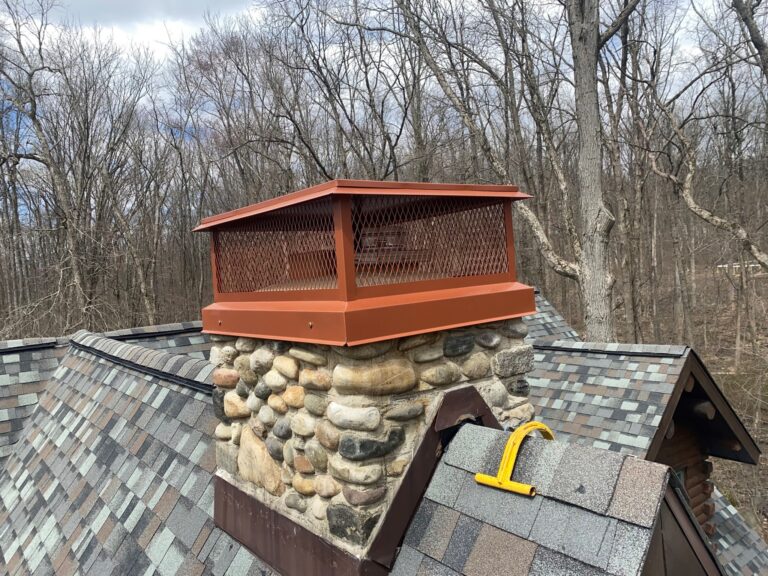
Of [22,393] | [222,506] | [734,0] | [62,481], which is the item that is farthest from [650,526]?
[734,0]

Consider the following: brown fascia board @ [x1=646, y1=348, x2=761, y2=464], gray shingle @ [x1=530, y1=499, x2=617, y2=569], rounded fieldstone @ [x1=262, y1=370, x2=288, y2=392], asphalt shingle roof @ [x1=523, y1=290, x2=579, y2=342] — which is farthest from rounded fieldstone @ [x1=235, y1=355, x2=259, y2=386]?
asphalt shingle roof @ [x1=523, y1=290, x2=579, y2=342]

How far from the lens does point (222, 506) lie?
2223 millimetres

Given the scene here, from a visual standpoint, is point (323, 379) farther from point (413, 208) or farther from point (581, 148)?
point (581, 148)

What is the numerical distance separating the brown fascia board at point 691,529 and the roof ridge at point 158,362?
7.99ft

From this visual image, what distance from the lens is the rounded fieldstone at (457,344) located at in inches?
68.2

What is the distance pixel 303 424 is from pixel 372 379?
13.7 inches

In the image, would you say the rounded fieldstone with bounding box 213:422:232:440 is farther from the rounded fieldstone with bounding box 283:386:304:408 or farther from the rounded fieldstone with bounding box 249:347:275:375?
the rounded fieldstone with bounding box 283:386:304:408

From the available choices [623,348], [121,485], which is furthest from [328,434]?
[623,348]

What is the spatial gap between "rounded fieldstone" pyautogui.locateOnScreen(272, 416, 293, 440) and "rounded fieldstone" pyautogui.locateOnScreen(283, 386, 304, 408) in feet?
0.24

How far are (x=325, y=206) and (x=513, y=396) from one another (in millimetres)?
1017

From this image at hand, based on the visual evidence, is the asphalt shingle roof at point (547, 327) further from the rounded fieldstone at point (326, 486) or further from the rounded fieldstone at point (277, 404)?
the rounded fieldstone at point (326, 486)

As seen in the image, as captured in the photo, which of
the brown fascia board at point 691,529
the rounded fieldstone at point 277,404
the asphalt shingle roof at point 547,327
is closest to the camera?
the brown fascia board at point 691,529

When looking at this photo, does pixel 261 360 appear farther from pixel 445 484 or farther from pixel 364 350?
pixel 445 484

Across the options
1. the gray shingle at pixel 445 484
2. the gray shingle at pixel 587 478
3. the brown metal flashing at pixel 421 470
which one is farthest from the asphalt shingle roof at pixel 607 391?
the gray shingle at pixel 587 478
